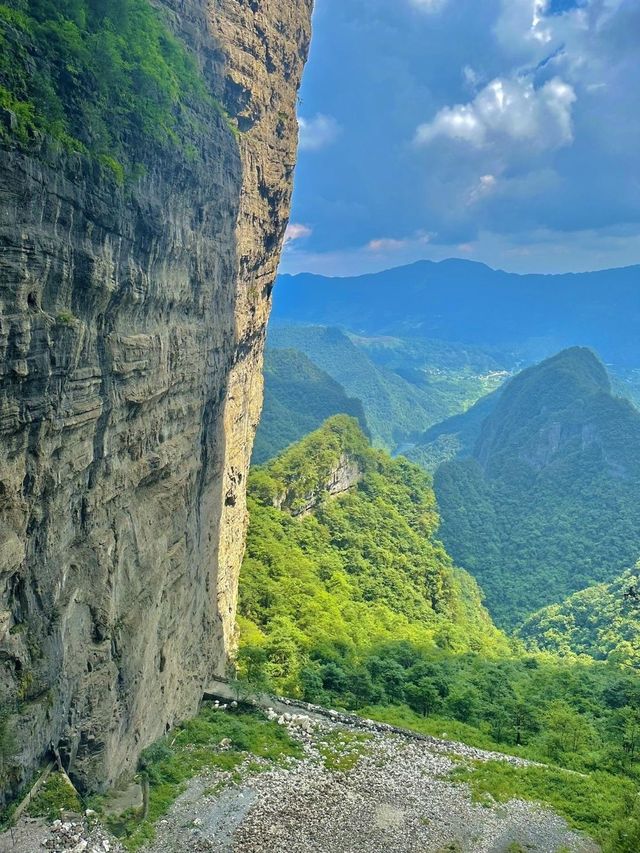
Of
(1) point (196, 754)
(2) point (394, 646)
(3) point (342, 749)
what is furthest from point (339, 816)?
(2) point (394, 646)

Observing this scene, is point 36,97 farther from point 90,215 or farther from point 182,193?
point 182,193

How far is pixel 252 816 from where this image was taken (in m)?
18.0

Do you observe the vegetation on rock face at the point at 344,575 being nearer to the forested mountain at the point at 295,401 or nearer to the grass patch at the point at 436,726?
the grass patch at the point at 436,726

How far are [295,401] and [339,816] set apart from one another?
5220 inches

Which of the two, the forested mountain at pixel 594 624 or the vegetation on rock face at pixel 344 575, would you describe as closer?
the vegetation on rock face at pixel 344 575

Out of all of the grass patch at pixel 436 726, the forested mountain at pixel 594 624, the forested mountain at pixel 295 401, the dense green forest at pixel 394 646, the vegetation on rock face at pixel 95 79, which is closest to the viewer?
the vegetation on rock face at pixel 95 79

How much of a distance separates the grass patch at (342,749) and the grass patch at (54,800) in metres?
8.65

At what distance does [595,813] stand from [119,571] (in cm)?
1642

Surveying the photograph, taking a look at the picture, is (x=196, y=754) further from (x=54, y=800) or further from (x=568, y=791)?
(x=568, y=791)

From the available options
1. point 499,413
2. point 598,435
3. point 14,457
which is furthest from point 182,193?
point 499,413

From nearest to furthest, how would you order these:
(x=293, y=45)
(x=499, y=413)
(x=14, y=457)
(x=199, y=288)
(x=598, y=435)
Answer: (x=14, y=457), (x=199, y=288), (x=293, y=45), (x=598, y=435), (x=499, y=413)

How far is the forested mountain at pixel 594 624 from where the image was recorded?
58844 millimetres

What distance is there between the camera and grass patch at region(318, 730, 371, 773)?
71.1ft

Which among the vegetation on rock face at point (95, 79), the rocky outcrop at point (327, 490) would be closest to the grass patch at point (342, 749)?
the vegetation on rock face at point (95, 79)
